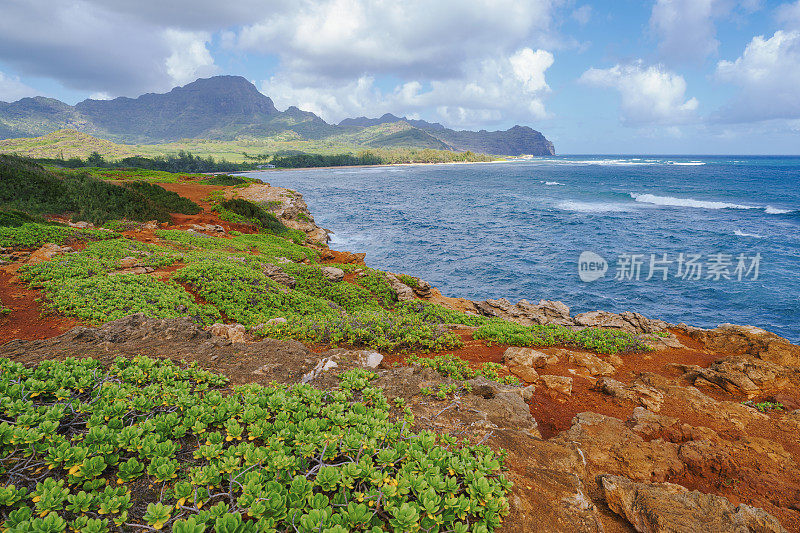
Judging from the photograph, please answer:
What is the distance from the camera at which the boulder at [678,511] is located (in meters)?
3.77

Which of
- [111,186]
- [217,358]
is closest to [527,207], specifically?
[111,186]

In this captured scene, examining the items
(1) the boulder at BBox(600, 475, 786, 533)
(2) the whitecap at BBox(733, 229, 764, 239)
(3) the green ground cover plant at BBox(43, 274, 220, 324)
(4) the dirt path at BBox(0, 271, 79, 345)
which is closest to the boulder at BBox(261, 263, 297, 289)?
(3) the green ground cover plant at BBox(43, 274, 220, 324)

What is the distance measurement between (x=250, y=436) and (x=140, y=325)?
6.03 meters

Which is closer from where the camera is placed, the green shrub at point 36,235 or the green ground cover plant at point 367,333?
the green ground cover plant at point 367,333

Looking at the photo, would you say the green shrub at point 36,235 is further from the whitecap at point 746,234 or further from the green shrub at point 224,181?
the whitecap at point 746,234

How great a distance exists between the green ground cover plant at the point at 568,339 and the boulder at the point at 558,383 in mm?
2793

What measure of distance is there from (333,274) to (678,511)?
1526cm

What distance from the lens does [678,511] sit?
13.1ft

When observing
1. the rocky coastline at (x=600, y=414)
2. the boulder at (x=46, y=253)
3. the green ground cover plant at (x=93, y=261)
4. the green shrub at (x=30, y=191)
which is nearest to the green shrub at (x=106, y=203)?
the green shrub at (x=30, y=191)

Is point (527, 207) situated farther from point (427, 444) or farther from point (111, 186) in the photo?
point (427, 444)

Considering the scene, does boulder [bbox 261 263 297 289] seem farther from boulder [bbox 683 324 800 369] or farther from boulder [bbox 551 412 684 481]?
boulder [bbox 683 324 800 369]

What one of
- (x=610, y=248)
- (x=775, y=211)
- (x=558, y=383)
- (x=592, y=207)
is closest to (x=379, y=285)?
(x=558, y=383)

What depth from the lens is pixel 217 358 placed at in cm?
693

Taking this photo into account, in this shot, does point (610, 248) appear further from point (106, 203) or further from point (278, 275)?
point (106, 203)
